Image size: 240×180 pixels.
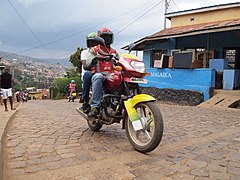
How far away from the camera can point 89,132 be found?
419 cm

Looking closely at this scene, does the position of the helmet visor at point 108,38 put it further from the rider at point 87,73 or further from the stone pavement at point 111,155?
the stone pavement at point 111,155

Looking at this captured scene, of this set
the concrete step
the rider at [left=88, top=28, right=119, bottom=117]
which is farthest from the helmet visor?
the concrete step

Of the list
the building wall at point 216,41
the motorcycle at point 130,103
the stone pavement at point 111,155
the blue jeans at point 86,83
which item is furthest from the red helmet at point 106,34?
the building wall at point 216,41

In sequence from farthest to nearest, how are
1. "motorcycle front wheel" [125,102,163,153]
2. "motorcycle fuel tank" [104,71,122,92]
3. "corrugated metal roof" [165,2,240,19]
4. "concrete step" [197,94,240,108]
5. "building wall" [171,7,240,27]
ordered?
"building wall" [171,7,240,27] < "corrugated metal roof" [165,2,240,19] < "concrete step" [197,94,240,108] < "motorcycle fuel tank" [104,71,122,92] < "motorcycle front wheel" [125,102,163,153]

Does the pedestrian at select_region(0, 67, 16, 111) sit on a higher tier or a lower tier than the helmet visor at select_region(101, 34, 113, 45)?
lower

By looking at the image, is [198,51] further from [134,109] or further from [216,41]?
[134,109]

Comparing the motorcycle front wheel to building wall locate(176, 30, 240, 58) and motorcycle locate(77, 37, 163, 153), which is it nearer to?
motorcycle locate(77, 37, 163, 153)

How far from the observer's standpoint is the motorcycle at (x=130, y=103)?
2912 millimetres

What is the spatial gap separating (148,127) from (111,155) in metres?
0.60

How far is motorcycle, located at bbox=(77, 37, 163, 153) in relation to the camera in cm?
291

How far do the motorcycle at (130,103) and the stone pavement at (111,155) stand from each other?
0.25 meters

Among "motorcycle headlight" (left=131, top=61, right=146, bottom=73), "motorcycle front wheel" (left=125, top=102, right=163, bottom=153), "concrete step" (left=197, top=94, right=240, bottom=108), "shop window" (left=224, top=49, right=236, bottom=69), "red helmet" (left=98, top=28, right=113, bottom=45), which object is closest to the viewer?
"motorcycle front wheel" (left=125, top=102, right=163, bottom=153)

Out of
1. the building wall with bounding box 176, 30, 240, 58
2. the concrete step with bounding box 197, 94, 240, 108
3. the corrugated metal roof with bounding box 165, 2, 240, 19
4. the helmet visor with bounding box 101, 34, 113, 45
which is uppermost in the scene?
the corrugated metal roof with bounding box 165, 2, 240, 19

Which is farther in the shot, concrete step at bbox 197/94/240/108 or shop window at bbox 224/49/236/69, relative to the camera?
shop window at bbox 224/49/236/69
